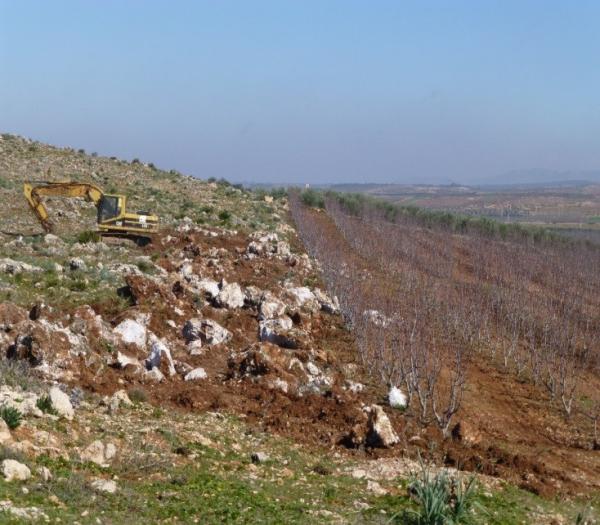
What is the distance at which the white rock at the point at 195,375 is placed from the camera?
1426cm

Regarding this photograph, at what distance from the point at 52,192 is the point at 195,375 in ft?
48.3

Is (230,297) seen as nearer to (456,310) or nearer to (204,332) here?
(204,332)

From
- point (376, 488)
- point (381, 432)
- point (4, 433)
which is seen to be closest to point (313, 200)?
point (381, 432)

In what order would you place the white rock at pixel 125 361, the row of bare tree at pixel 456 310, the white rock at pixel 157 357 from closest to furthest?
the white rock at pixel 125 361, the white rock at pixel 157 357, the row of bare tree at pixel 456 310

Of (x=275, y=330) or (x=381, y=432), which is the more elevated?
(x=275, y=330)

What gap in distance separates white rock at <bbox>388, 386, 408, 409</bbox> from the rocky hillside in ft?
0.14

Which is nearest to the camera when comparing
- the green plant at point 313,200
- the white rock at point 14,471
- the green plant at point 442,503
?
the white rock at point 14,471

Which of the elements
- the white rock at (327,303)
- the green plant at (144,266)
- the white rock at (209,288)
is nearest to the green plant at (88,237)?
the green plant at (144,266)

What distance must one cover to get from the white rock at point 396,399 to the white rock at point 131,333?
486cm

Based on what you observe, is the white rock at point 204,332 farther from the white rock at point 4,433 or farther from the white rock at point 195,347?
the white rock at point 4,433

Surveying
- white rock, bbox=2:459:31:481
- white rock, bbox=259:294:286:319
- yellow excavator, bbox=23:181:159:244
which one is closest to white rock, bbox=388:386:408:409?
white rock, bbox=259:294:286:319

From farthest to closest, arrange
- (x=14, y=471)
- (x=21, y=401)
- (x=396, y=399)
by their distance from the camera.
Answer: (x=396, y=399), (x=21, y=401), (x=14, y=471)

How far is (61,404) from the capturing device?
10.5 meters

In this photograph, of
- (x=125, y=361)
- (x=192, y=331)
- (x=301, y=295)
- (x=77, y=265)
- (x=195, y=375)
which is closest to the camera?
(x=125, y=361)
